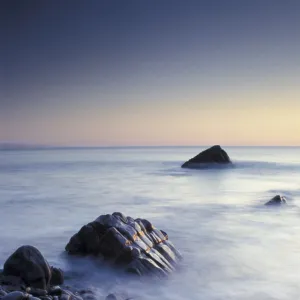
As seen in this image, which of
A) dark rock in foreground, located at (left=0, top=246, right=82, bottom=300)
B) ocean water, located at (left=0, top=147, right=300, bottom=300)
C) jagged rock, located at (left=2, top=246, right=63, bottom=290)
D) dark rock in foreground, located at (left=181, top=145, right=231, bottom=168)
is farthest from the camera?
dark rock in foreground, located at (left=181, top=145, right=231, bottom=168)

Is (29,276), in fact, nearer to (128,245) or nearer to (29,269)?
(29,269)

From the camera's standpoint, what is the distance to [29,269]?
24.4 feet

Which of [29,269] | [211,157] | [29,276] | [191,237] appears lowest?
[191,237]

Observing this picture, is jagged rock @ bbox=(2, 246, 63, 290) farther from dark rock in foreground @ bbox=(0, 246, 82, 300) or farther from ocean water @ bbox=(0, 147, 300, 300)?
ocean water @ bbox=(0, 147, 300, 300)

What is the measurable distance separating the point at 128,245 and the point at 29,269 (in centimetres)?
274

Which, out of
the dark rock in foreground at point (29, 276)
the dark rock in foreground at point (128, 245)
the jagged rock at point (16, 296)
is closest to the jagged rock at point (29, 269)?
the dark rock in foreground at point (29, 276)

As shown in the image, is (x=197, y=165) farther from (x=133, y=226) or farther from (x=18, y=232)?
(x=133, y=226)

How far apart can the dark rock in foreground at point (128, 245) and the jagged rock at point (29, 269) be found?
7.30 ft

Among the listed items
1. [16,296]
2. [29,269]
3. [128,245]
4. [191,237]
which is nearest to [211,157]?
[191,237]

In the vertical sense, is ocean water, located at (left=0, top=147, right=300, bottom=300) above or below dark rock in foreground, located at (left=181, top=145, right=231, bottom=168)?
below

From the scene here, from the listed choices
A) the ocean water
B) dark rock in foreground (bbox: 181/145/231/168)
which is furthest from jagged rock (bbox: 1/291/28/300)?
dark rock in foreground (bbox: 181/145/231/168)

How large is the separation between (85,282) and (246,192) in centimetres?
2446

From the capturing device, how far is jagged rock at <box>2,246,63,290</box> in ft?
24.1

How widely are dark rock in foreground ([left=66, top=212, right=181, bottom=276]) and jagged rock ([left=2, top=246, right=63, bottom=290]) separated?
2225 mm
